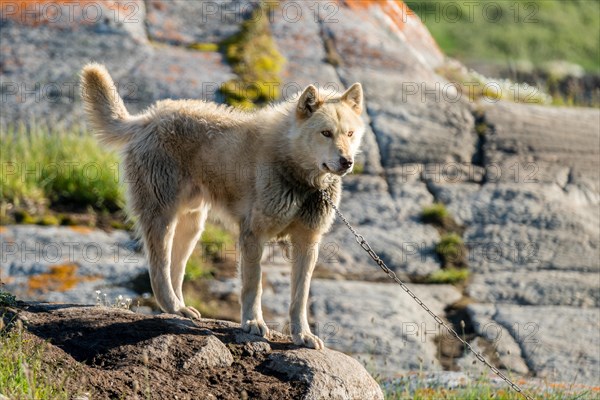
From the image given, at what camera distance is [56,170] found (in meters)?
12.4

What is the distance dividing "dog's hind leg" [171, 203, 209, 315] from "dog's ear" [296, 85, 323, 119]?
1.33 meters

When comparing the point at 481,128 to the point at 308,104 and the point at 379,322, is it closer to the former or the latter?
the point at 379,322

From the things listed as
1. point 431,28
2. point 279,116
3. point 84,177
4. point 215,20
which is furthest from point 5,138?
point 431,28

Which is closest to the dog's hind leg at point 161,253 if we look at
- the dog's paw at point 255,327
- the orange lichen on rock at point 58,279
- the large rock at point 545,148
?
the dog's paw at point 255,327

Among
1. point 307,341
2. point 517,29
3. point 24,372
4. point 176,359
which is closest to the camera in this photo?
point 24,372

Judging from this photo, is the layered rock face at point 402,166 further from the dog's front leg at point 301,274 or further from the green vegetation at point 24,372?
the green vegetation at point 24,372

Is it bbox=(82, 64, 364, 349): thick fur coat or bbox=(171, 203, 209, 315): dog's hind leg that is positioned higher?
bbox=(82, 64, 364, 349): thick fur coat

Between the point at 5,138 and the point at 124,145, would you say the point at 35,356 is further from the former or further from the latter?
the point at 5,138

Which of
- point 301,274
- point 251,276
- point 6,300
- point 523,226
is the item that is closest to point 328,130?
point 301,274

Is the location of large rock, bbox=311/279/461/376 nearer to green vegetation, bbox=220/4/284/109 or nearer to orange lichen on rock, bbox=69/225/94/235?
orange lichen on rock, bbox=69/225/94/235

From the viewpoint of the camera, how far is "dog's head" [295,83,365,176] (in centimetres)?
717

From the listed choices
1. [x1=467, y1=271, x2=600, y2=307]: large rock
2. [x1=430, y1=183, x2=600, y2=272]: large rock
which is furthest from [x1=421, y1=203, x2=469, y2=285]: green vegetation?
[x1=467, y1=271, x2=600, y2=307]: large rock

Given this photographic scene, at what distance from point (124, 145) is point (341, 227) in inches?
175

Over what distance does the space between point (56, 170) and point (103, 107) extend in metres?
4.30
